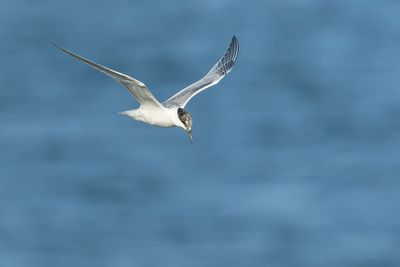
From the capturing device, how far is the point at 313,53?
143ft

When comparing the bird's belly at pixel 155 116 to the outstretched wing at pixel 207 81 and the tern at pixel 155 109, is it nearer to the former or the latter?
the tern at pixel 155 109

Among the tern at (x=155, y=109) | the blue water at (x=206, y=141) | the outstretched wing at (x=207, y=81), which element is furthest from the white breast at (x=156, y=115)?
the blue water at (x=206, y=141)

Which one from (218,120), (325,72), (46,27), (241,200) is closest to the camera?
(241,200)

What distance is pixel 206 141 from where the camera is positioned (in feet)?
124

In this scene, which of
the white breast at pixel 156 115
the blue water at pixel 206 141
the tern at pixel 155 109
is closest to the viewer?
the tern at pixel 155 109

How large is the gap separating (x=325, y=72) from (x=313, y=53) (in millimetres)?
1421

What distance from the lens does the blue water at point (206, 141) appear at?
3462cm

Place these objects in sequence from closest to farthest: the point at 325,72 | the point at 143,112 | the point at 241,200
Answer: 1. the point at 143,112
2. the point at 241,200
3. the point at 325,72

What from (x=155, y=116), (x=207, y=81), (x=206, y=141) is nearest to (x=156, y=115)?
(x=155, y=116)

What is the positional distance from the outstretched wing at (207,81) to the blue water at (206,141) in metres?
12.5

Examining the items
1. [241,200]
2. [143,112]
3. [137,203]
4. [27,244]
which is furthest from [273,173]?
[143,112]

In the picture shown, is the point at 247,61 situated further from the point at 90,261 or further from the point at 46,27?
the point at 90,261

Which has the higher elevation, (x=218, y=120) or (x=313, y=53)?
(x=313, y=53)

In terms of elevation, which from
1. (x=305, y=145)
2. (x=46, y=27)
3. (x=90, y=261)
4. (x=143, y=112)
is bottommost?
(x=143, y=112)
